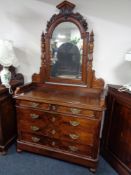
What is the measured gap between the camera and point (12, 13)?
7.36ft

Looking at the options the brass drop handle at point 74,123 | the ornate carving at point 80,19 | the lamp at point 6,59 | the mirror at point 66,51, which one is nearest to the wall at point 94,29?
the ornate carving at point 80,19

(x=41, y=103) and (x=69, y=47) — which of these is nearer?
(x=41, y=103)

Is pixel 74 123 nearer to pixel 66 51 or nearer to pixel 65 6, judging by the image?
A: pixel 66 51

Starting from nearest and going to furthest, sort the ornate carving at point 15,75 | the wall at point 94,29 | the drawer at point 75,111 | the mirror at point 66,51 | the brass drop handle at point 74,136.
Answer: the drawer at point 75,111, the brass drop handle at point 74,136, the wall at point 94,29, the mirror at point 66,51, the ornate carving at point 15,75

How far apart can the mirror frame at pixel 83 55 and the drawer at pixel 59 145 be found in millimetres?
768

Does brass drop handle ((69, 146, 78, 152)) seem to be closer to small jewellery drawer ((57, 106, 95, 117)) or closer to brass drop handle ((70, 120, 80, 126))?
brass drop handle ((70, 120, 80, 126))

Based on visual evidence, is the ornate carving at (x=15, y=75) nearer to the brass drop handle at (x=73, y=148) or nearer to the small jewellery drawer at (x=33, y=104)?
the small jewellery drawer at (x=33, y=104)

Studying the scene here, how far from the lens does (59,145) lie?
76.7 inches

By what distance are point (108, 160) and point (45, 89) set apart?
129 centimetres

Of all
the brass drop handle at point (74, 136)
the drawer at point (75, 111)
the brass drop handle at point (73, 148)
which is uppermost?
the drawer at point (75, 111)

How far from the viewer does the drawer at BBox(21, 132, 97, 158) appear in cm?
185

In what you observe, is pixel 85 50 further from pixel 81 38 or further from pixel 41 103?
pixel 41 103

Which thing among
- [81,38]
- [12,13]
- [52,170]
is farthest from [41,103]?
[12,13]

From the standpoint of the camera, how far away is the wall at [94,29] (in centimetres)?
194
